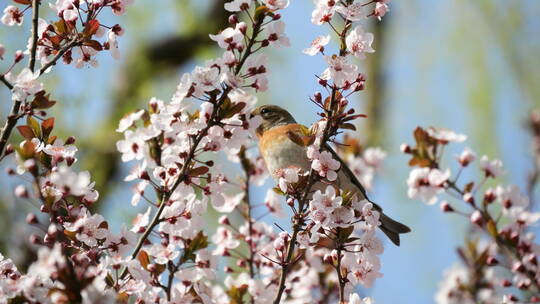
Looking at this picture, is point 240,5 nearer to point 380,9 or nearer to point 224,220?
point 380,9

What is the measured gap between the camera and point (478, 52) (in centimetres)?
655

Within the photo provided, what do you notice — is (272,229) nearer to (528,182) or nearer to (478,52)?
(528,182)

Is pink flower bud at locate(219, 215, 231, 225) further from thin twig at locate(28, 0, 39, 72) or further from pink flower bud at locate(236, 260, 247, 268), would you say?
thin twig at locate(28, 0, 39, 72)

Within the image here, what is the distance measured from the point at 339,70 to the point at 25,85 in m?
1.01

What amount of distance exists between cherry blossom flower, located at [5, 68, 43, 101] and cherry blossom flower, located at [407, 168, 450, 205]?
161 cm

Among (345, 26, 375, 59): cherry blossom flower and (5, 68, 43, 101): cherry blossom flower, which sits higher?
(345, 26, 375, 59): cherry blossom flower

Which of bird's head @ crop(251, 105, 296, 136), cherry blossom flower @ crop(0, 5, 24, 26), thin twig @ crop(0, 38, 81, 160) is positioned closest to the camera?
thin twig @ crop(0, 38, 81, 160)

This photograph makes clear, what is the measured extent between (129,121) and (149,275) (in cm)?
63

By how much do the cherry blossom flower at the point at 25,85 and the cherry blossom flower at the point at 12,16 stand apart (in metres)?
0.40

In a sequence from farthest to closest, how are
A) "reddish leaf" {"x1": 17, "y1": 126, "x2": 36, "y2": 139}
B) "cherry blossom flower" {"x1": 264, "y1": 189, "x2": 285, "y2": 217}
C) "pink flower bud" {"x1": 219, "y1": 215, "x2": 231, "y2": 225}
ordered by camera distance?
"cherry blossom flower" {"x1": 264, "y1": 189, "x2": 285, "y2": 217}
"pink flower bud" {"x1": 219, "y1": 215, "x2": 231, "y2": 225}
"reddish leaf" {"x1": 17, "y1": 126, "x2": 36, "y2": 139}

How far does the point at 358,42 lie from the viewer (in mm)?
2301

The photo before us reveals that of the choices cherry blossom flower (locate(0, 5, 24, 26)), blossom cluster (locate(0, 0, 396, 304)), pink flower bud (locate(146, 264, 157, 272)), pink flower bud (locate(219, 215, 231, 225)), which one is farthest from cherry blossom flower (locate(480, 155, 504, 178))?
cherry blossom flower (locate(0, 5, 24, 26))

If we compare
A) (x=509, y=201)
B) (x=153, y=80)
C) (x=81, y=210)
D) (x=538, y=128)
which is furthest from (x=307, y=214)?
(x=153, y=80)

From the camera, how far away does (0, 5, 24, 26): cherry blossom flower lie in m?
2.51
